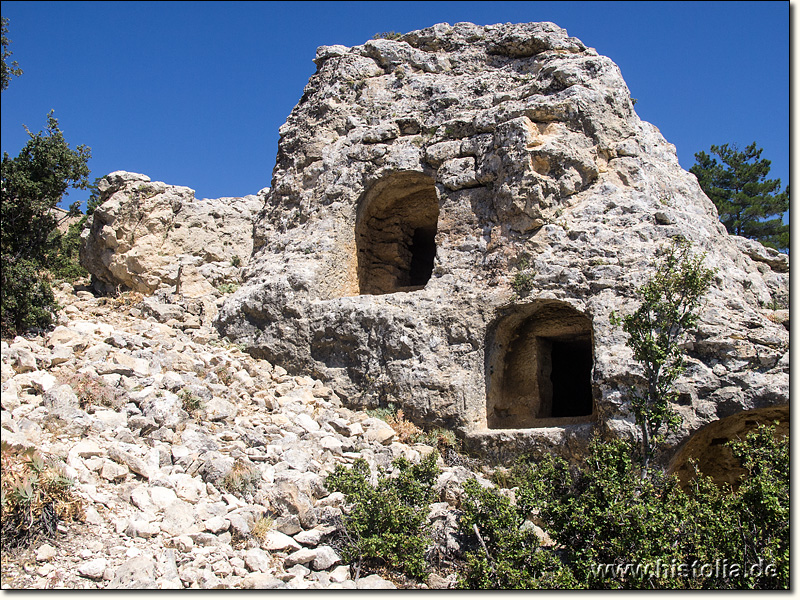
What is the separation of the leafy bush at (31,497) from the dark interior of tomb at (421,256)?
9981 mm

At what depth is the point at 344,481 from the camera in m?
7.72

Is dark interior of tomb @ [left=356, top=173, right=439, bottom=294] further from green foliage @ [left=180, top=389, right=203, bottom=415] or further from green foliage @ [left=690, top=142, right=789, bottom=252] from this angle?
green foliage @ [left=690, top=142, right=789, bottom=252]

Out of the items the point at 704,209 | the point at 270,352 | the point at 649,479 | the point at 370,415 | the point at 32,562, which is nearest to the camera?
the point at 32,562

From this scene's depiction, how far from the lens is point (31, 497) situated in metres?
6.31

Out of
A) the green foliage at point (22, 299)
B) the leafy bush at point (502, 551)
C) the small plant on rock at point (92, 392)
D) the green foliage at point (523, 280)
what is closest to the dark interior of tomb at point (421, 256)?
the green foliage at point (523, 280)

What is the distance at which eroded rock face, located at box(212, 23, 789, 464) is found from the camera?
10148mm

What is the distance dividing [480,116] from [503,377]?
194 inches

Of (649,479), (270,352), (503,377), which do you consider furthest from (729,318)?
(270,352)

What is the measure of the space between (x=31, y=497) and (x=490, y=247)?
7.93 metres

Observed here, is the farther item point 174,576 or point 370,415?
point 370,415

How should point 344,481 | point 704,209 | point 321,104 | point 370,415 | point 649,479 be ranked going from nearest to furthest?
point 344,481, point 649,479, point 370,415, point 704,209, point 321,104

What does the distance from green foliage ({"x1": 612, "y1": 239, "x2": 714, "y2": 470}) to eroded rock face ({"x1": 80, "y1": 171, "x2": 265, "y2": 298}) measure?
8.59m

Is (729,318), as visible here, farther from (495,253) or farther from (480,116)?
(480,116)

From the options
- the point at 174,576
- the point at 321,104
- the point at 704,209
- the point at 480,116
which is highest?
the point at 321,104
